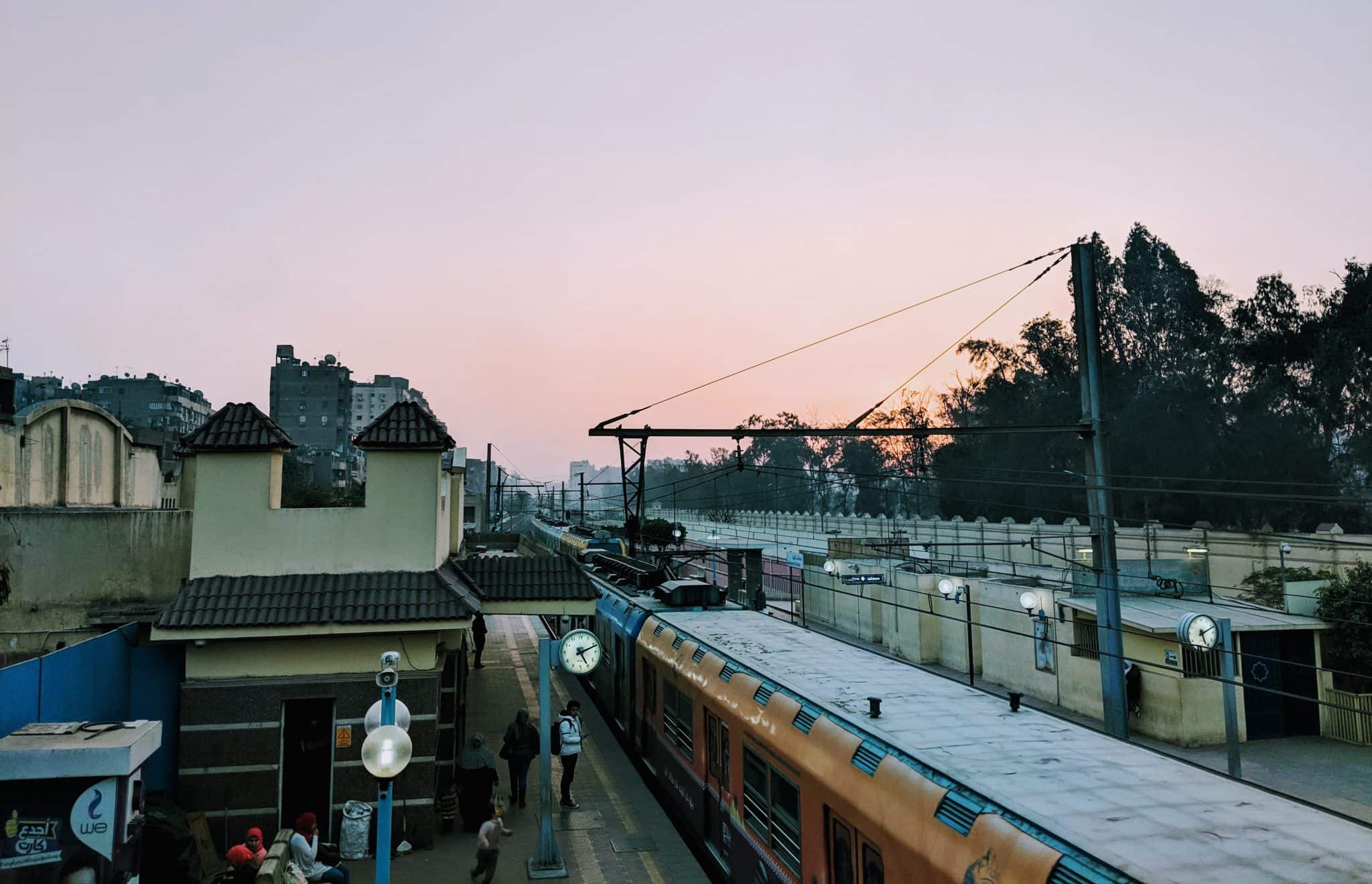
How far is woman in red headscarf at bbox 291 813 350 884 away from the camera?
30.3 ft

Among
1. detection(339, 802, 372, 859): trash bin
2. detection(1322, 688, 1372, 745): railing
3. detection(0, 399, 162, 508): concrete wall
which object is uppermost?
detection(0, 399, 162, 508): concrete wall

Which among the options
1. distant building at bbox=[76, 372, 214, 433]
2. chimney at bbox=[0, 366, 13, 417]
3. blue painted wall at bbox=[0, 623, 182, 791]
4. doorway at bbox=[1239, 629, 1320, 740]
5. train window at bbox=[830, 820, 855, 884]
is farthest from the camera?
distant building at bbox=[76, 372, 214, 433]

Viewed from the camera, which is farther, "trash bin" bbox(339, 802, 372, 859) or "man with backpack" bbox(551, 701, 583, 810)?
"man with backpack" bbox(551, 701, 583, 810)

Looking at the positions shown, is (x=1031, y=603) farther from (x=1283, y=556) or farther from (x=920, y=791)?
(x=920, y=791)

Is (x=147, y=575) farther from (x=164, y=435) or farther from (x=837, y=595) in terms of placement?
(x=164, y=435)

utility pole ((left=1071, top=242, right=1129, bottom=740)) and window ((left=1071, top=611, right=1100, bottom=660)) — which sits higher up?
utility pole ((left=1071, top=242, right=1129, bottom=740))

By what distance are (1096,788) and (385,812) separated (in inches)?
218

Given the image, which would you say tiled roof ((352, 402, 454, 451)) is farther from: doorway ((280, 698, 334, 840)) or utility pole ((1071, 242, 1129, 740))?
utility pole ((1071, 242, 1129, 740))

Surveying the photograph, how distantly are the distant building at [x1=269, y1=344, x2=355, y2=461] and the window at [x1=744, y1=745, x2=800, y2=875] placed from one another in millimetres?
104781

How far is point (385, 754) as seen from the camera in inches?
278

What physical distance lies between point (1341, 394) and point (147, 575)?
46.4m

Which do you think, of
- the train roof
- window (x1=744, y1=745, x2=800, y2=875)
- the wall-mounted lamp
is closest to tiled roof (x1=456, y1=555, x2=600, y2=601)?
the train roof

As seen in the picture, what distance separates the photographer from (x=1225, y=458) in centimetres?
4159

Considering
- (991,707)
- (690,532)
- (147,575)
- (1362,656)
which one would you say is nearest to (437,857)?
(147,575)
